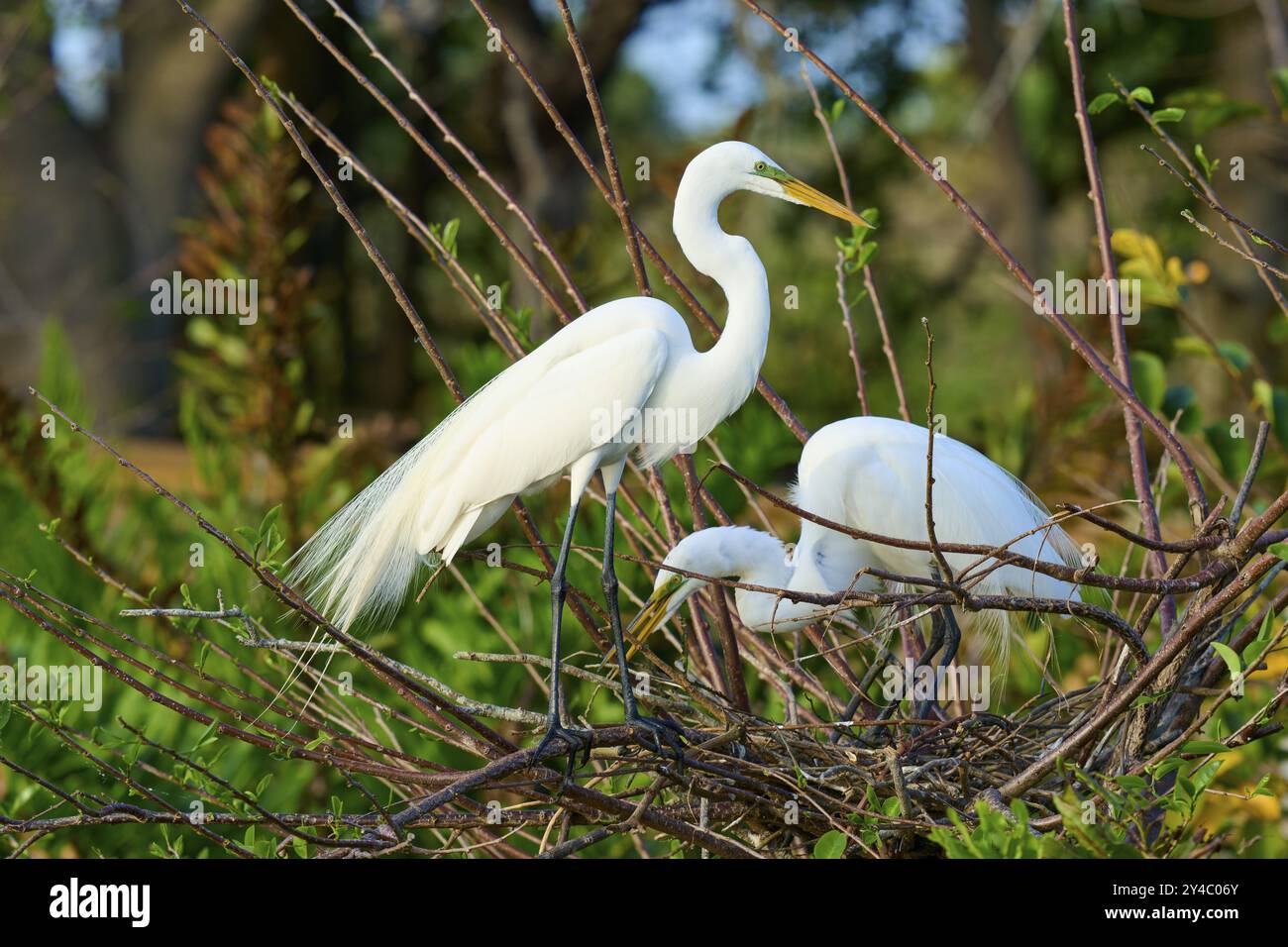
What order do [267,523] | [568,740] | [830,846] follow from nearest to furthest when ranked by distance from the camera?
1. [830,846]
2. [568,740]
3. [267,523]

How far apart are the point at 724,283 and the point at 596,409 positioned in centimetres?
25

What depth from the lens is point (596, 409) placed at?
183cm

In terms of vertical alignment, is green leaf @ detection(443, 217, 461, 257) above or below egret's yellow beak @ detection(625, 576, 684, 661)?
above

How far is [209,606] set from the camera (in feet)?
11.8

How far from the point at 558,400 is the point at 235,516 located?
7.64 ft

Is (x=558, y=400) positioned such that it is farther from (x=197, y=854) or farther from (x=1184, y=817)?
(x=197, y=854)

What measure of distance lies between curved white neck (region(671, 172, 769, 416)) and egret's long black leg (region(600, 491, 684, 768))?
10.0 inches

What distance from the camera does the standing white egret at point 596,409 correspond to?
1.83 m

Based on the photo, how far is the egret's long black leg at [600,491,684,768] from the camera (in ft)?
5.42
